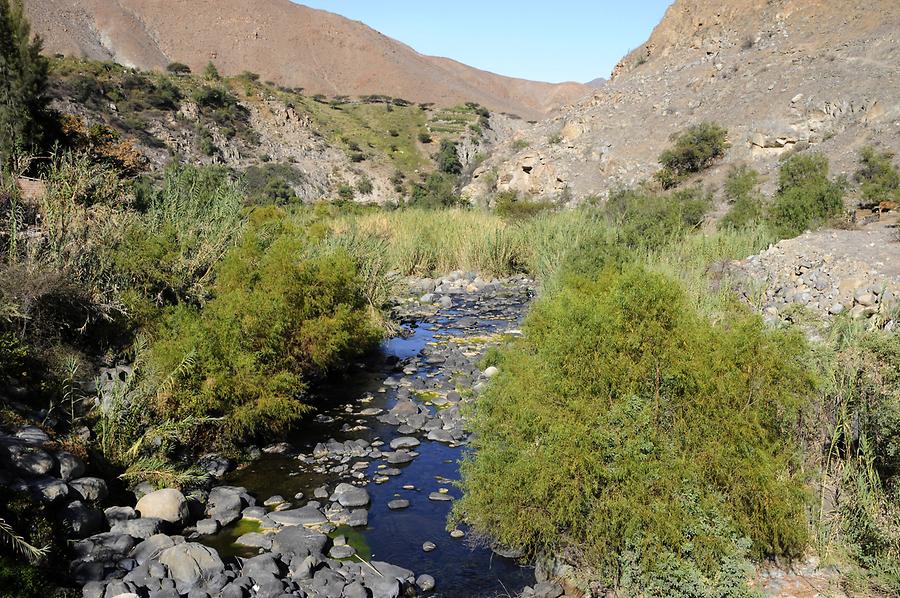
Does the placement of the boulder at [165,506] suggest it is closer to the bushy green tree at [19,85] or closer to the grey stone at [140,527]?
the grey stone at [140,527]

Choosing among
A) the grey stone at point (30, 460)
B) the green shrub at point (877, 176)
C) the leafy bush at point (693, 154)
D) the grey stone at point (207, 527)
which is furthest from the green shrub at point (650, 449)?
the leafy bush at point (693, 154)

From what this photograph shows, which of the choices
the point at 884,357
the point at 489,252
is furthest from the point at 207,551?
the point at 489,252

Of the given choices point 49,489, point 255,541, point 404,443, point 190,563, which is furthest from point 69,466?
point 404,443

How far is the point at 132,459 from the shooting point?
5.55 meters

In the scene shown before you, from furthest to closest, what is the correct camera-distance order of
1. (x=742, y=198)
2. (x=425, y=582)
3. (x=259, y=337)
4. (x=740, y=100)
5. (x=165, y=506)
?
(x=740, y=100) < (x=742, y=198) < (x=259, y=337) < (x=165, y=506) < (x=425, y=582)

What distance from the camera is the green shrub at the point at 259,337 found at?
236 inches

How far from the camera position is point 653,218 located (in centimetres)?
1435

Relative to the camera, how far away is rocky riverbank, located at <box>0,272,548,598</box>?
4.21 m

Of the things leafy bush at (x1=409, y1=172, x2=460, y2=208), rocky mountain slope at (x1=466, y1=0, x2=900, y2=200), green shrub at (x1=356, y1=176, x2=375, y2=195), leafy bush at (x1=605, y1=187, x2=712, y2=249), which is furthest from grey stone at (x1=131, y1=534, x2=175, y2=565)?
green shrub at (x1=356, y1=176, x2=375, y2=195)

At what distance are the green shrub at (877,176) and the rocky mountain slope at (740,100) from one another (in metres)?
0.82

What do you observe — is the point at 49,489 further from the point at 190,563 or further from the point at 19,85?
the point at 19,85

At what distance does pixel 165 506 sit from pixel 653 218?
39.2 ft

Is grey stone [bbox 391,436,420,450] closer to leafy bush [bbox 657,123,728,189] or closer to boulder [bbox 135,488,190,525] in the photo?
boulder [bbox 135,488,190,525]

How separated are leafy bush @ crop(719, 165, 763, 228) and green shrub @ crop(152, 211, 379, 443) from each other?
10.1 metres
